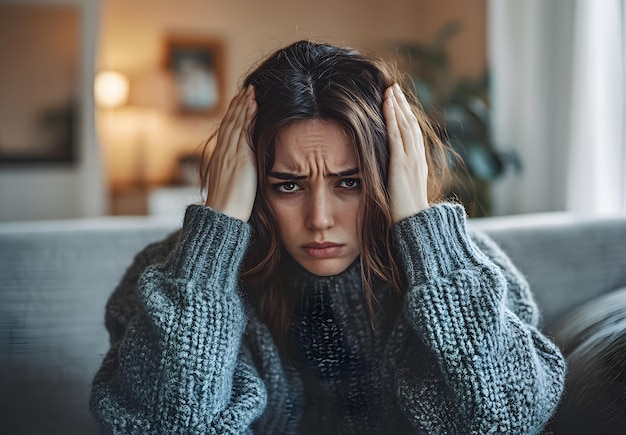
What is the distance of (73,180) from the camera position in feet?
13.6

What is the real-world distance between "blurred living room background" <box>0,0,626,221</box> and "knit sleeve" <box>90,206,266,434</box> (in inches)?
16.1

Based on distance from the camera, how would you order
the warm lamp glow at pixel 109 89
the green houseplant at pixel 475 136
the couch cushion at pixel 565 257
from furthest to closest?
1. the warm lamp glow at pixel 109 89
2. the green houseplant at pixel 475 136
3. the couch cushion at pixel 565 257

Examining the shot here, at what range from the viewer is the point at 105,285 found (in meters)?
1.34

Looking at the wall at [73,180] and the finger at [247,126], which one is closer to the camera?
the finger at [247,126]

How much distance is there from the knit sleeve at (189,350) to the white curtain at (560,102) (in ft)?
5.61

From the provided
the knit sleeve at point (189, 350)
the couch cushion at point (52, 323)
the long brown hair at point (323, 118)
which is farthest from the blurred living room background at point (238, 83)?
the couch cushion at point (52, 323)

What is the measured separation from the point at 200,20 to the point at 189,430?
4436 millimetres

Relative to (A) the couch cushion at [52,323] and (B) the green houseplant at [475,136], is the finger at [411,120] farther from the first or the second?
(B) the green houseplant at [475,136]

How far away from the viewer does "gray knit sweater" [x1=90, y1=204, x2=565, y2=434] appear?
0.91 metres

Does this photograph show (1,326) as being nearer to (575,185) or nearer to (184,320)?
(184,320)

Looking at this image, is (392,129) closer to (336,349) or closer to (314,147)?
(314,147)

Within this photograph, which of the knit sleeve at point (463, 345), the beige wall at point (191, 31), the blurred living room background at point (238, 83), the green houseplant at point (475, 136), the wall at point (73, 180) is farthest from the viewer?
the beige wall at point (191, 31)

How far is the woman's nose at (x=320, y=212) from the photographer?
0.95 meters

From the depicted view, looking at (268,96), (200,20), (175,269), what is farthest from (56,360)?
(200,20)
